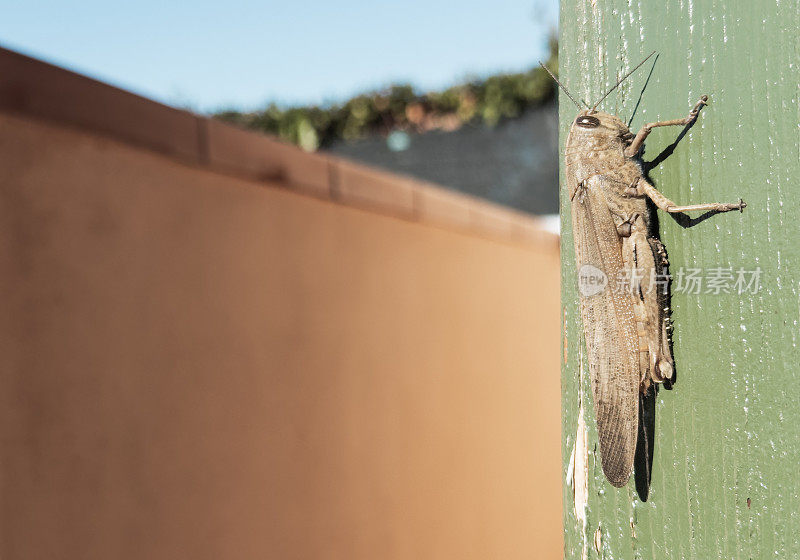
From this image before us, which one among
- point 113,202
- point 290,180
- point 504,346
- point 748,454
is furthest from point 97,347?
point 504,346

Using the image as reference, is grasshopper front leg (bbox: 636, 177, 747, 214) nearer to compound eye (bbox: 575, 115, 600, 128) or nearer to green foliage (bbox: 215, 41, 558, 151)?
compound eye (bbox: 575, 115, 600, 128)

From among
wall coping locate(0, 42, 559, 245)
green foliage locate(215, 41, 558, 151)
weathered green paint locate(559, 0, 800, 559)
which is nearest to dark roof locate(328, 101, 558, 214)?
green foliage locate(215, 41, 558, 151)

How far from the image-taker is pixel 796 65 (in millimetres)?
798

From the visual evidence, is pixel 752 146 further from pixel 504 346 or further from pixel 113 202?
pixel 504 346

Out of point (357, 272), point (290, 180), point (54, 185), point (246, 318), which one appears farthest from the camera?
point (357, 272)

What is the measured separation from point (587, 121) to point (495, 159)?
7706 mm

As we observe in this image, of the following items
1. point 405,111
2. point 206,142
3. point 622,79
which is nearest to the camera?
point 622,79

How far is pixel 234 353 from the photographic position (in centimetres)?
229

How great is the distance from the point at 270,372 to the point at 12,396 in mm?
968

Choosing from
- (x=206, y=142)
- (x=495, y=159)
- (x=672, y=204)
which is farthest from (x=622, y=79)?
(x=495, y=159)

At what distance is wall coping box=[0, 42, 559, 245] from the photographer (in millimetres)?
1715

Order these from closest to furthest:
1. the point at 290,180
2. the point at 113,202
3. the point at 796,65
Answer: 1. the point at 796,65
2. the point at 113,202
3. the point at 290,180

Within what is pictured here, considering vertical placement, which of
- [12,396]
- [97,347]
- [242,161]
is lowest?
[12,396]

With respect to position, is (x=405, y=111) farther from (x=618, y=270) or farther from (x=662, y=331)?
(x=662, y=331)
